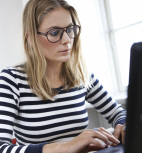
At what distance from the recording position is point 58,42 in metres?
1.07

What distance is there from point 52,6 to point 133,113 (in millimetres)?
893

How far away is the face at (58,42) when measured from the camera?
1067mm

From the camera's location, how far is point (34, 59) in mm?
1137

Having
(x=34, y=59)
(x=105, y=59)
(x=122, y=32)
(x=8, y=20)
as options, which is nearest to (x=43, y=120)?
(x=34, y=59)

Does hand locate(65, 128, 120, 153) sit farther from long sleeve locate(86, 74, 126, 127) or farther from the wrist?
long sleeve locate(86, 74, 126, 127)

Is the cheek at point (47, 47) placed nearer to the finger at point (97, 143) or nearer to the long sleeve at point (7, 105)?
the long sleeve at point (7, 105)

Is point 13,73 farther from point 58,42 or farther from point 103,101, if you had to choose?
point 103,101

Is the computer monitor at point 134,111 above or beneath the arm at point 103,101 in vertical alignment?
above

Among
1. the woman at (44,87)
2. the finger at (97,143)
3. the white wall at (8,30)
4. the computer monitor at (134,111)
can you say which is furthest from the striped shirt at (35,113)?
the white wall at (8,30)

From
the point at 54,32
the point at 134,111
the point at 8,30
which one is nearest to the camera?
the point at 134,111

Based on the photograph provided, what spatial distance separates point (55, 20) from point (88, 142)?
635 millimetres

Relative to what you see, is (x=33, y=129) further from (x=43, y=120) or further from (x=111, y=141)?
(x=111, y=141)

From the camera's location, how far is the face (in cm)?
107

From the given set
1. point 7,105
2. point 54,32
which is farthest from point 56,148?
point 54,32
